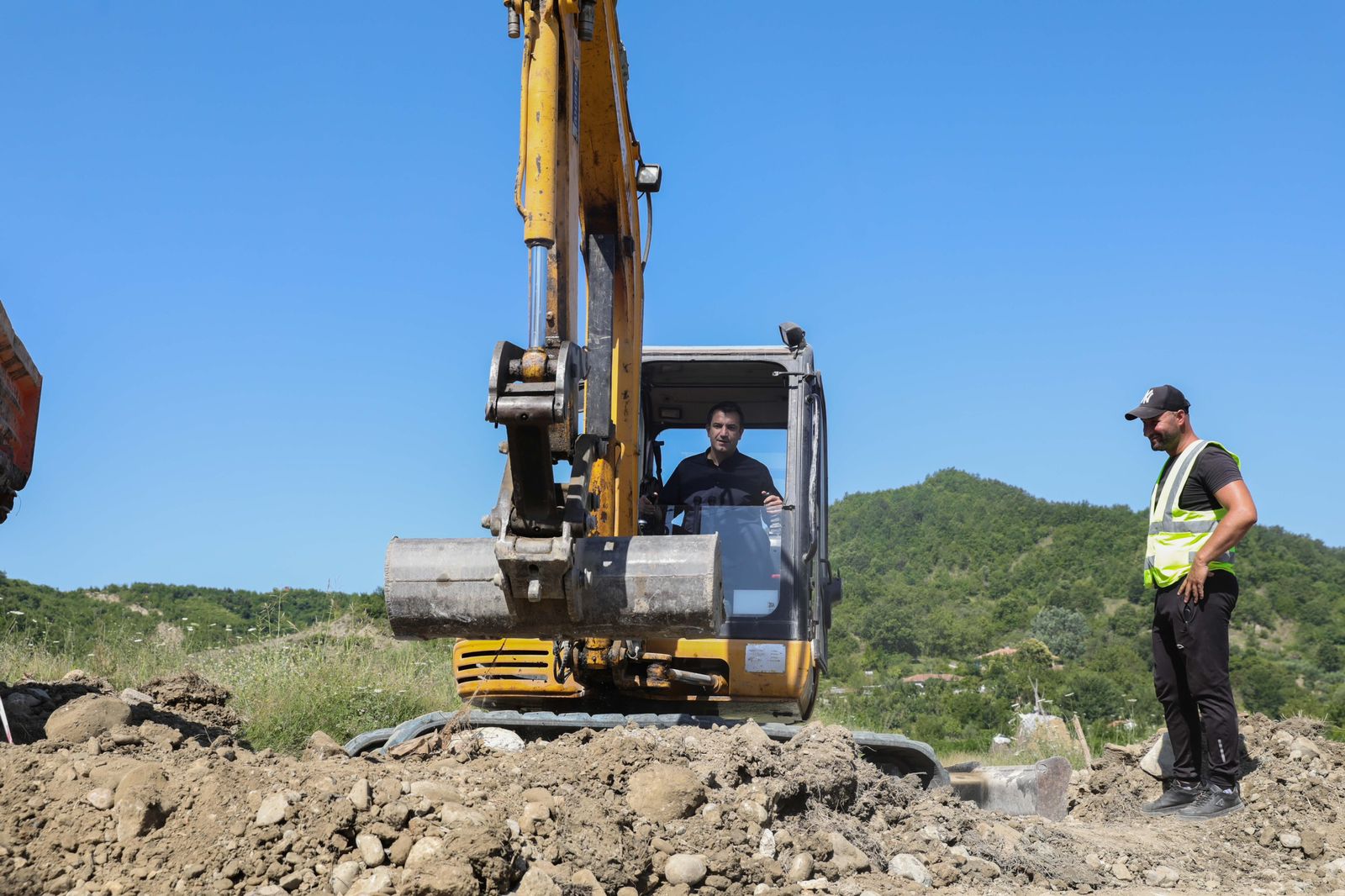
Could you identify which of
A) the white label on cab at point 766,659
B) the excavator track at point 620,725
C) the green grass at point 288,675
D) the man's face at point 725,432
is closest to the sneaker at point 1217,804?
the excavator track at point 620,725

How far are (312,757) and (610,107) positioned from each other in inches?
120

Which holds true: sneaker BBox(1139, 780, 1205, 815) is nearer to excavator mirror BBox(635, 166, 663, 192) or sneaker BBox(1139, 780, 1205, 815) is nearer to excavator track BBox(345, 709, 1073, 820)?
excavator track BBox(345, 709, 1073, 820)

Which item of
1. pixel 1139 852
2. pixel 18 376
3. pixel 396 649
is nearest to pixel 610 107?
pixel 18 376

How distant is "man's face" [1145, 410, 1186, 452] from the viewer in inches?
243

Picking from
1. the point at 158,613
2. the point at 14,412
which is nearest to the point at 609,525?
the point at 14,412

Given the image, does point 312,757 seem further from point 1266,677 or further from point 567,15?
point 1266,677

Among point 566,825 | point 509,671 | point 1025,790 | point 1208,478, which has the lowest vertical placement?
point 1025,790

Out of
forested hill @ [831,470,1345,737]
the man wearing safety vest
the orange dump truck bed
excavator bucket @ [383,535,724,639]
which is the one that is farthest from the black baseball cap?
forested hill @ [831,470,1345,737]

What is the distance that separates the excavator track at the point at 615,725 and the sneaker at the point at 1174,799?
1163mm

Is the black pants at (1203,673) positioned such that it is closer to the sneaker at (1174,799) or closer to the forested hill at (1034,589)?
the sneaker at (1174,799)

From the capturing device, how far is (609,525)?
5.61 meters

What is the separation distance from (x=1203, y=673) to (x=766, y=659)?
78.9 inches

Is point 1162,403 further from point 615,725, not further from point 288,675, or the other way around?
point 288,675

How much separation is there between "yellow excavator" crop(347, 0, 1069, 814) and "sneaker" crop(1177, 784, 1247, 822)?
2.90 feet
